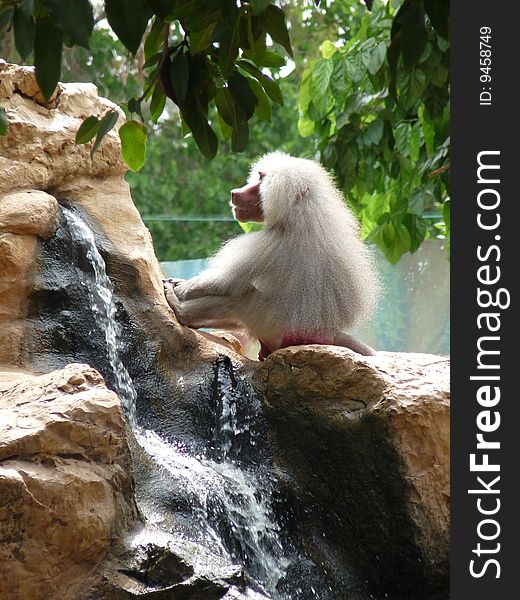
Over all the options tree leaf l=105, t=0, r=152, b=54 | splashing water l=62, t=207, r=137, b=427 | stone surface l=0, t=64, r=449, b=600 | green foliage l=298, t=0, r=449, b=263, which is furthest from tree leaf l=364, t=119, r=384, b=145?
tree leaf l=105, t=0, r=152, b=54

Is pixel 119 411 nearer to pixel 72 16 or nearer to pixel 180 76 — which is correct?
pixel 180 76

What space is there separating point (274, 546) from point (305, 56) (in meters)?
9.14

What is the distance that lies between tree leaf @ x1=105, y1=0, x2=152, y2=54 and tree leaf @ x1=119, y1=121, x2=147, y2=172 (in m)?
0.44

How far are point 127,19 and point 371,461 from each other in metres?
2.30

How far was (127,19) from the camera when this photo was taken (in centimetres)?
130

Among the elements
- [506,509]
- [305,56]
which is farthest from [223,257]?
[305,56]

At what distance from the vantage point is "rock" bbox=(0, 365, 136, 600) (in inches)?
97.3

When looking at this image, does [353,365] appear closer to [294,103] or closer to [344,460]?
[344,460]

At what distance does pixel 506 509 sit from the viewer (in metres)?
1.74

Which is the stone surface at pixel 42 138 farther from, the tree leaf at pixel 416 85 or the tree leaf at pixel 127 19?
the tree leaf at pixel 127 19

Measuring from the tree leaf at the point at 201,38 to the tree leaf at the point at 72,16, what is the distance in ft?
1.06

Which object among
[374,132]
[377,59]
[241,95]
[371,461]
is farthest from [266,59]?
[374,132]

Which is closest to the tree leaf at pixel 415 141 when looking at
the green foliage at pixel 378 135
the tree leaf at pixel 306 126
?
the green foliage at pixel 378 135

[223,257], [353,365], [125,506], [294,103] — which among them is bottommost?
[125,506]
